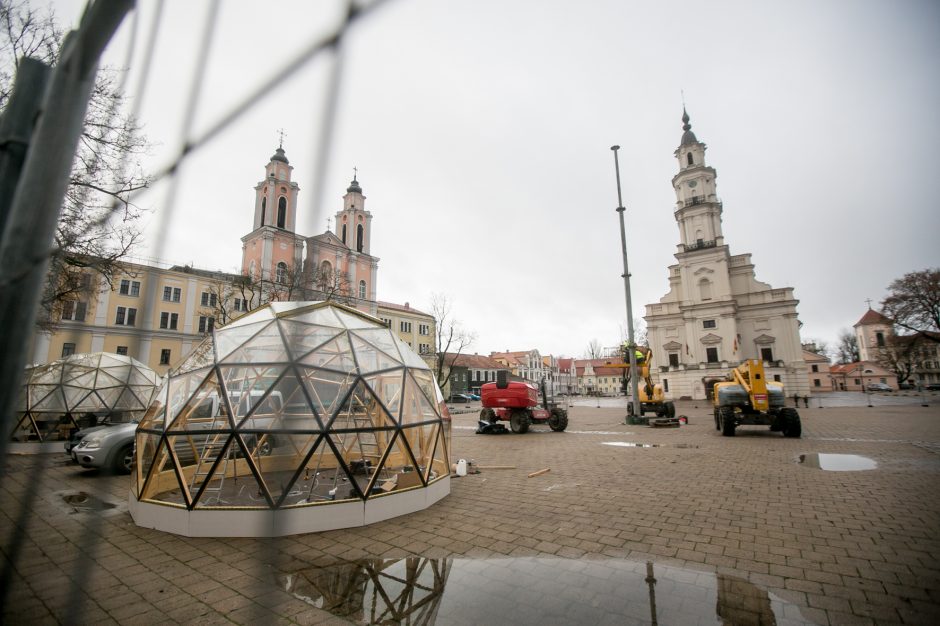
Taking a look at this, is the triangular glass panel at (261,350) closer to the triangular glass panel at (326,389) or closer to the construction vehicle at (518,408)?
the triangular glass panel at (326,389)

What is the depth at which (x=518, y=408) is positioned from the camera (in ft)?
55.3

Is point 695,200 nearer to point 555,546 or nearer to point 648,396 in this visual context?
point 648,396

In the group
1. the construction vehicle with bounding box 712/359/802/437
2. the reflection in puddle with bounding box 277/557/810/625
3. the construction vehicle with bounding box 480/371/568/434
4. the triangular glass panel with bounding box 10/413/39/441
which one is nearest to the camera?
the reflection in puddle with bounding box 277/557/810/625

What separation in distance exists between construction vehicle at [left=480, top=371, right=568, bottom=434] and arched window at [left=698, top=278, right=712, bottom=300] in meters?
34.1

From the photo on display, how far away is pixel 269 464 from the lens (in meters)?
8.38

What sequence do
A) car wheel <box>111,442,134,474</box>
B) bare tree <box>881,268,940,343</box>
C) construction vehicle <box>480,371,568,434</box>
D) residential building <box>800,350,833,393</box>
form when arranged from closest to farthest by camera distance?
1. car wheel <box>111,442,134,474</box>
2. construction vehicle <box>480,371,568,434</box>
3. bare tree <box>881,268,940,343</box>
4. residential building <box>800,350,833,393</box>

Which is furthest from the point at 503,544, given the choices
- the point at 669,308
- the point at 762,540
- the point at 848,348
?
the point at 848,348

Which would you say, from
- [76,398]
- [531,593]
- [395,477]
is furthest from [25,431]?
[531,593]

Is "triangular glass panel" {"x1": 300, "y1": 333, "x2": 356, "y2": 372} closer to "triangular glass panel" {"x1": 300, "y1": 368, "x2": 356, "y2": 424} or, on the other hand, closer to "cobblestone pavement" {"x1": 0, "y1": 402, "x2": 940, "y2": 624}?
"triangular glass panel" {"x1": 300, "y1": 368, "x2": 356, "y2": 424}

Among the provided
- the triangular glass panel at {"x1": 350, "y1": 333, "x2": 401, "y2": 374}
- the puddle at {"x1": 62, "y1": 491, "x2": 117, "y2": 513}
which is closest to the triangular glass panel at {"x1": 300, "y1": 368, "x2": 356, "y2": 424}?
the triangular glass panel at {"x1": 350, "y1": 333, "x2": 401, "y2": 374}

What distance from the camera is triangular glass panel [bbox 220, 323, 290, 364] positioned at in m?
6.09

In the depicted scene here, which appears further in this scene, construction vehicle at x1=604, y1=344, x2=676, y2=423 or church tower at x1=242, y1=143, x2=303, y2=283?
construction vehicle at x1=604, y1=344, x2=676, y2=423

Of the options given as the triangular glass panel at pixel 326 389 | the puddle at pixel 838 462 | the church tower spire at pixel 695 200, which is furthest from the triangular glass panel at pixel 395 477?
the church tower spire at pixel 695 200

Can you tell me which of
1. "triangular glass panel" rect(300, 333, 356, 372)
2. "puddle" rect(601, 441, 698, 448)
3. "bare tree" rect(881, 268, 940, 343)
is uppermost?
"bare tree" rect(881, 268, 940, 343)
